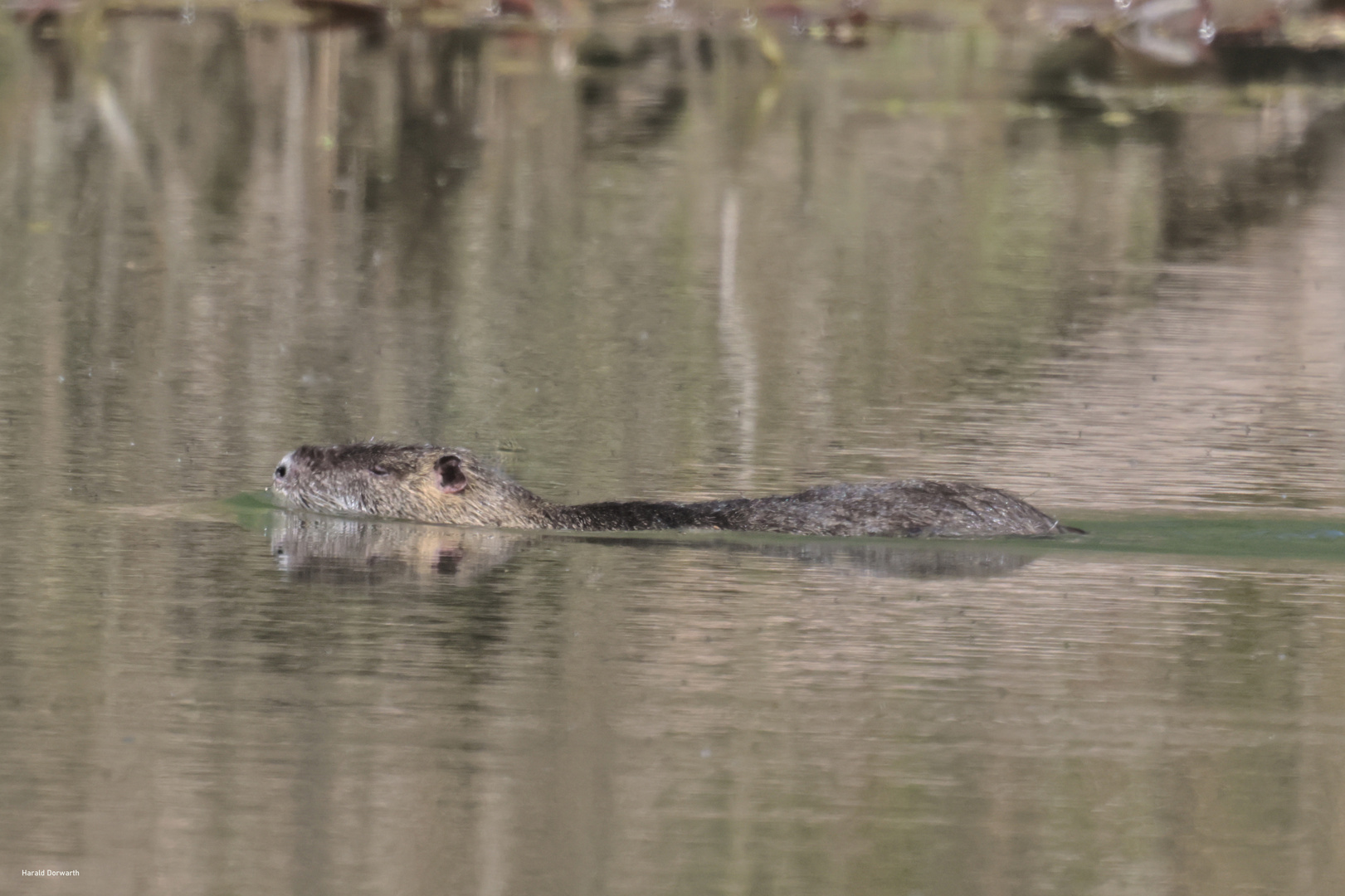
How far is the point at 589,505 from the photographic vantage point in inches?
469

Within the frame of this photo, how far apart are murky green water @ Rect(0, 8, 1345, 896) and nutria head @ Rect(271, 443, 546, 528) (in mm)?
142

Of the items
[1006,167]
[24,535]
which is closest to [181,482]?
[24,535]

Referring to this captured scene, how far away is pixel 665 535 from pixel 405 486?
1.35m

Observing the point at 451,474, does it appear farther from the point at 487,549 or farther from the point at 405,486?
the point at 487,549

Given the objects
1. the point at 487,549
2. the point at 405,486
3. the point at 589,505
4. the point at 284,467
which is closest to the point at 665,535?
the point at 589,505

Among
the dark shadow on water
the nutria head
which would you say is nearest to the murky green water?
the dark shadow on water

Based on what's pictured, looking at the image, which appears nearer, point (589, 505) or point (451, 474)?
point (589, 505)

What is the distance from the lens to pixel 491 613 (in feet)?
33.2

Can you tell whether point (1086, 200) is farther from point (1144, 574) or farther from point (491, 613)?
point (491, 613)

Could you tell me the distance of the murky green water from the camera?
7457mm

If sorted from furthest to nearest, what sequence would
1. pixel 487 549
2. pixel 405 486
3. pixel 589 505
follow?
pixel 405 486
pixel 589 505
pixel 487 549

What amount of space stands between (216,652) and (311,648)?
0.32 meters

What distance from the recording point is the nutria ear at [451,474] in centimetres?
1214

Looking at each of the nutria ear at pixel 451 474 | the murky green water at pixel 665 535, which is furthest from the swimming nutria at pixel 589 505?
the murky green water at pixel 665 535
